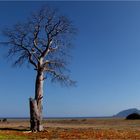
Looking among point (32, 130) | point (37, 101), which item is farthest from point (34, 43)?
point (32, 130)

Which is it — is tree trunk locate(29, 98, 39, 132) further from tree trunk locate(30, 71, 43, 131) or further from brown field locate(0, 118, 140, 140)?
brown field locate(0, 118, 140, 140)

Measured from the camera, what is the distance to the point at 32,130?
29.6 m

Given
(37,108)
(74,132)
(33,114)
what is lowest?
(74,132)

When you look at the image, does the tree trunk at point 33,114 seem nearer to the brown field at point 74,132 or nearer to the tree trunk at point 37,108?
the tree trunk at point 37,108

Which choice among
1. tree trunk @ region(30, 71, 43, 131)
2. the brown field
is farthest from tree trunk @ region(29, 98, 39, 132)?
the brown field

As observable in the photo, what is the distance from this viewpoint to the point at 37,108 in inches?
1194

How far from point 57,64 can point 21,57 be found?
3.16 m

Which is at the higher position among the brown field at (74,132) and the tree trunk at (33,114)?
the tree trunk at (33,114)

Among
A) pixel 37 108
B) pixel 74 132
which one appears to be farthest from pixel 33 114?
pixel 74 132

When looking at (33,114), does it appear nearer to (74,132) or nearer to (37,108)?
(37,108)

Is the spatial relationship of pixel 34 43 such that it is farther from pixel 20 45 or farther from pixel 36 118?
pixel 36 118

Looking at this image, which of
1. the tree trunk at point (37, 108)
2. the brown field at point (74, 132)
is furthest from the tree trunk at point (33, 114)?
the brown field at point (74, 132)

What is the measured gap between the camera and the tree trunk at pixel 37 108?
29891 millimetres

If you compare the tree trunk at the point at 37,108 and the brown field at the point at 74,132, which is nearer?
the brown field at the point at 74,132
